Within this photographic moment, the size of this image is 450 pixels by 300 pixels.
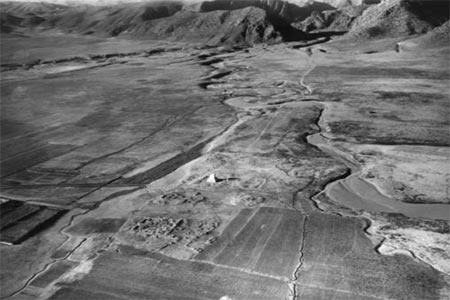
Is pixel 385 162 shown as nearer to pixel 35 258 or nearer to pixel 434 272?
pixel 434 272

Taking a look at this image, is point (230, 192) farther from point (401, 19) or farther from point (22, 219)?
point (401, 19)

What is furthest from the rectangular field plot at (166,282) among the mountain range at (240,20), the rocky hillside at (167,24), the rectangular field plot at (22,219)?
the rocky hillside at (167,24)

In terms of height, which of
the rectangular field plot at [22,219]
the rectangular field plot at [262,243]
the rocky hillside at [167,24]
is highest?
the rocky hillside at [167,24]

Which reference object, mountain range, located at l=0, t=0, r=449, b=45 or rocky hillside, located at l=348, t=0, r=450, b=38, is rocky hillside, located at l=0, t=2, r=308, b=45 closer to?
mountain range, located at l=0, t=0, r=449, b=45

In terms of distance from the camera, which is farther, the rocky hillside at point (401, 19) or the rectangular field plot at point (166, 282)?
the rocky hillside at point (401, 19)

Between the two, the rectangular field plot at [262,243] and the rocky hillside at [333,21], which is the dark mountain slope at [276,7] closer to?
the rocky hillside at [333,21]

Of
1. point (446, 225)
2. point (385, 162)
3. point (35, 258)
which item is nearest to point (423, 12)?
point (385, 162)

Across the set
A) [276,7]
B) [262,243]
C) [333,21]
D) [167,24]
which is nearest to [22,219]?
[262,243]

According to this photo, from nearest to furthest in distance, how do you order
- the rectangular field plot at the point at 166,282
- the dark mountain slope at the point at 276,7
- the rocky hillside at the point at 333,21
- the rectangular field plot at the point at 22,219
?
the rectangular field plot at the point at 166,282 < the rectangular field plot at the point at 22,219 < the rocky hillside at the point at 333,21 < the dark mountain slope at the point at 276,7
